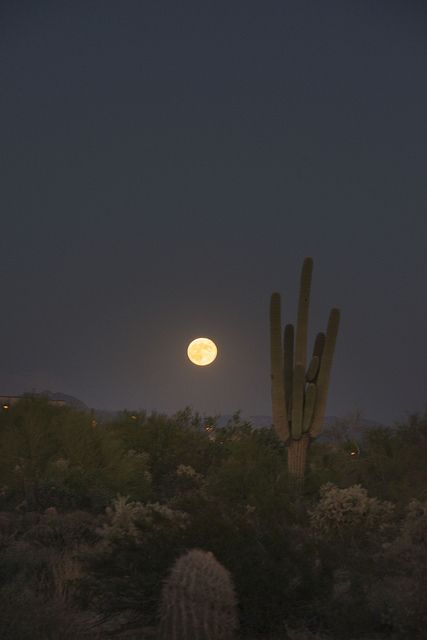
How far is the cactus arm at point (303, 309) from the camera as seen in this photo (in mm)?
25609

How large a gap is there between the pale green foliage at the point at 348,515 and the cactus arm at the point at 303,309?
23.5 ft

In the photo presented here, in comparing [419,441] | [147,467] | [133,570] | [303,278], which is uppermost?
[303,278]

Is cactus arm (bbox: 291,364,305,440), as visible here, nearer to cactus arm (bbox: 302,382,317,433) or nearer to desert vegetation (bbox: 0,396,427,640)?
cactus arm (bbox: 302,382,317,433)

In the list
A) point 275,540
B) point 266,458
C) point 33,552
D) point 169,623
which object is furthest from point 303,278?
point 169,623

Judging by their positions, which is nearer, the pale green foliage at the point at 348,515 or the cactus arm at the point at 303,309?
the pale green foliage at the point at 348,515

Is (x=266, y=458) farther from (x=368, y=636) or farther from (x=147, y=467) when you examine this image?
(x=368, y=636)

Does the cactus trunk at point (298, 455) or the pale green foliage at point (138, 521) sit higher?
the cactus trunk at point (298, 455)

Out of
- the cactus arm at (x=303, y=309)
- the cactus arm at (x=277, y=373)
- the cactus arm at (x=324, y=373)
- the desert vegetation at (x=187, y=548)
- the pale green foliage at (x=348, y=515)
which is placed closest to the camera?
the desert vegetation at (x=187, y=548)

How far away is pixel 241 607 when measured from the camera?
8680 mm

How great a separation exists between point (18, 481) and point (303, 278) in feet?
35.3

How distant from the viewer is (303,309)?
25.9 metres

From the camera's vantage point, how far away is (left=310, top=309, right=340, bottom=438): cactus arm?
25.2 meters

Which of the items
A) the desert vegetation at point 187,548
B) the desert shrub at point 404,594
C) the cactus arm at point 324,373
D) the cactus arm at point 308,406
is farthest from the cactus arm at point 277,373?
the desert shrub at point 404,594

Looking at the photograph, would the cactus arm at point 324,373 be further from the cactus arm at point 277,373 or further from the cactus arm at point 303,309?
the cactus arm at point 277,373
